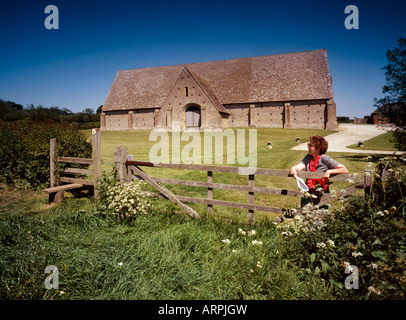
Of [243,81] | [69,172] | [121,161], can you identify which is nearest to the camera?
[121,161]

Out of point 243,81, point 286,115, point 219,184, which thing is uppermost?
point 243,81

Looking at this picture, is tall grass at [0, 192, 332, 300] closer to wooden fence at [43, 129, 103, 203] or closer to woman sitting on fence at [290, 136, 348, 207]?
woman sitting on fence at [290, 136, 348, 207]

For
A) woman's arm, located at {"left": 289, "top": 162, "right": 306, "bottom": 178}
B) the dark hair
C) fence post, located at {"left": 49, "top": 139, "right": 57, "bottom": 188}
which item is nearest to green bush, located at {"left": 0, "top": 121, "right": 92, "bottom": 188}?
fence post, located at {"left": 49, "top": 139, "right": 57, "bottom": 188}

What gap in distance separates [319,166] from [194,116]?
94.8 ft

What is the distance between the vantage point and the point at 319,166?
461 centimetres

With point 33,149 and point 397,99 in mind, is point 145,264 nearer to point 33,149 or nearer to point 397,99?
point 33,149

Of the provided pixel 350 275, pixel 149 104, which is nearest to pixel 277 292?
pixel 350 275

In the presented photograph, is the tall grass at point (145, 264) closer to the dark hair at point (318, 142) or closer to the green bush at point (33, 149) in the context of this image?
the dark hair at point (318, 142)

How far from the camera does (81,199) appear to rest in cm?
740

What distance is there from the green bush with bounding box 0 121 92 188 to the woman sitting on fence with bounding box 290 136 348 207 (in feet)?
23.1

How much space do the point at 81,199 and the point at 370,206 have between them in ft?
23.9

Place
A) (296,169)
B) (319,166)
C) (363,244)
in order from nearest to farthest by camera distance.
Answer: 1. (363,244)
2. (319,166)
3. (296,169)

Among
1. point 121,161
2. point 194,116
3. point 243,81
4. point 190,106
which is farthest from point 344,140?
point 121,161
